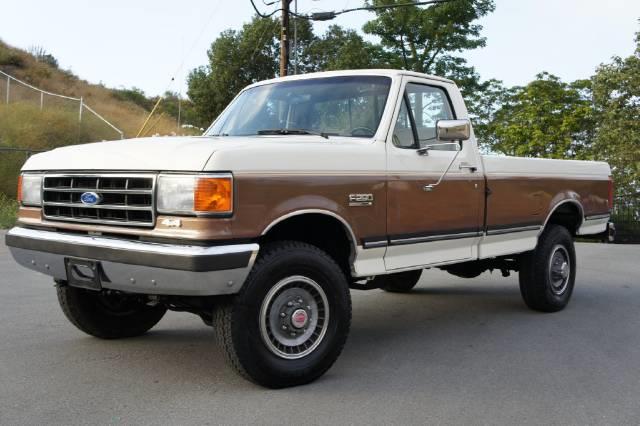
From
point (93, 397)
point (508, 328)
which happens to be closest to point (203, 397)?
point (93, 397)

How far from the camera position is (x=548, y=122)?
4769cm

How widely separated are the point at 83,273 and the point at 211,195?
41.3 inches

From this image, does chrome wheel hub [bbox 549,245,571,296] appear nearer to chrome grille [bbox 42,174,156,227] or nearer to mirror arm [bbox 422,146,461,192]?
mirror arm [bbox 422,146,461,192]

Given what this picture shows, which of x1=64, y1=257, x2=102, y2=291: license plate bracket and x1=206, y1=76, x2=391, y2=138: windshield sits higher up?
x1=206, y1=76, x2=391, y2=138: windshield

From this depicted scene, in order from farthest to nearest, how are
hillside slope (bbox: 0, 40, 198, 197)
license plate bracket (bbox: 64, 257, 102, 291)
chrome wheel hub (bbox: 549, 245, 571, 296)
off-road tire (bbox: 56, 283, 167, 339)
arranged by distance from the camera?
hillside slope (bbox: 0, 40, 198, 197) < chrome wheel hub (bbox: 549, 245, 571, 296) < off-road tire (bbox: 56, 283, 167, 339) < license plate bracket (bbox: 64, 257, 102, 291)

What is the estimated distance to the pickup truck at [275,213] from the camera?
394 centimetres

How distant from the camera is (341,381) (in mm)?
4531

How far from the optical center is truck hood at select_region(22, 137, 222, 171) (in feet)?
12.9

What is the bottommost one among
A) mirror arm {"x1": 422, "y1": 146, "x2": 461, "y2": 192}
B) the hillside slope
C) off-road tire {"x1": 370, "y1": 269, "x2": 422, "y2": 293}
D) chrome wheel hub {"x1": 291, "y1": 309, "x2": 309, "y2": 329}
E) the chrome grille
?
off-road tire {"x1": 370, "y1": 269, "x2": 422, "y2": 293}

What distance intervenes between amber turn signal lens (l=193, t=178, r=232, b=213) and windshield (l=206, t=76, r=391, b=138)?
141 cm

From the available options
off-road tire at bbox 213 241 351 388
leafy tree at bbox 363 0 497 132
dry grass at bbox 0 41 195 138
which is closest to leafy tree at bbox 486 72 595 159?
leafy tree at bbox 363 0 497 132

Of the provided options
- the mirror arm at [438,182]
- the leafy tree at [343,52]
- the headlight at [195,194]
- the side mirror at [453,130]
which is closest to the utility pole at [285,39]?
the leafy tree at [343,52]

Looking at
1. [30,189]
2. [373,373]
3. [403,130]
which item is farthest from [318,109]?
[30,189]

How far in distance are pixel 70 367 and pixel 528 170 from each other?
14.3 feet
